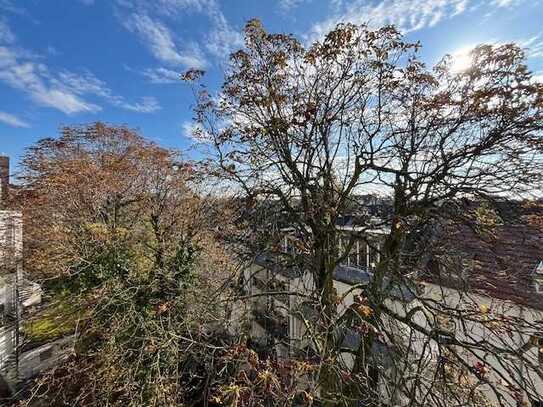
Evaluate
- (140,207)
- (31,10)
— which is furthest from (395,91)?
(140,207)

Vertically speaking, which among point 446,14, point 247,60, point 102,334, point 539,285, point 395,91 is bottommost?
point 102,334

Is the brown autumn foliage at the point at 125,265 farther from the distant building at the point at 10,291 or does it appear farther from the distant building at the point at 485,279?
the distant building at the point at 485,279

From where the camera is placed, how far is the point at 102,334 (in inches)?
270

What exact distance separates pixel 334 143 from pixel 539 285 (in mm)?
4383

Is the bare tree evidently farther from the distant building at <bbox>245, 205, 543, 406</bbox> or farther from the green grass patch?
the green grass patch

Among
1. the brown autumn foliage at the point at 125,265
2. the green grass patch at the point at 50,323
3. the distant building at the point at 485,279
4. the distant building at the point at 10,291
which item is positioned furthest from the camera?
the distant building at the point at 10,291

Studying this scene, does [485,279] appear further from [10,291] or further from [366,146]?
[10,291]

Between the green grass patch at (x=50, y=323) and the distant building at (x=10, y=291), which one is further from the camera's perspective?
the distant building at (x=10, y=291)

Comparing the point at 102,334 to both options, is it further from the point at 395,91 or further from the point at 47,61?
the point at 395,91

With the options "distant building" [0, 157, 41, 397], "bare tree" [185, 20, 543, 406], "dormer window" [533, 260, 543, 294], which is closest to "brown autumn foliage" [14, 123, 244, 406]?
"distant building" [0, 157, 41, 397]

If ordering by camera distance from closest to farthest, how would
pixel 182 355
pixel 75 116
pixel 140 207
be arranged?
pixel 182 355
pixel 140 207
pixel 75 116

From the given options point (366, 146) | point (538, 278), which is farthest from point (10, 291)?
point (538, 278)

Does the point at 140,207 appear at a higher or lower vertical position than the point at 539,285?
higher

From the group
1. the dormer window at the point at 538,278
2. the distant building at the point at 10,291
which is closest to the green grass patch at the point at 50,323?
the distant building at the point at 10,291
